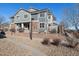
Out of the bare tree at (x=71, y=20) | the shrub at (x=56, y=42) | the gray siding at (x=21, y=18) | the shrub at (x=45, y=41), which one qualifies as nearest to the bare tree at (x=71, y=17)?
the bare tree at (x=71, y=20)

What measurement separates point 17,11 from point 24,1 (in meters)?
0.28

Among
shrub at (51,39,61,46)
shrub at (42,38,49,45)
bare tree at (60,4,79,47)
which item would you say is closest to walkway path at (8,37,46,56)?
shrub at (42,38,49,45)

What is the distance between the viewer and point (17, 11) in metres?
4.47

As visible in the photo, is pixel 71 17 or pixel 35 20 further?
pixel 35 20

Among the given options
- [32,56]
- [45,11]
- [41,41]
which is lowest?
[32,56]

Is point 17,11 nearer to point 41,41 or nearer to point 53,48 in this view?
point 41,41

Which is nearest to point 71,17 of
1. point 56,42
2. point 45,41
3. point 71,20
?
point 71,20

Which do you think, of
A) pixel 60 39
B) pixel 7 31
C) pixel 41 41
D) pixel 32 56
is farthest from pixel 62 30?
pixel 7 31

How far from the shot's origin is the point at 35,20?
4.59 meters

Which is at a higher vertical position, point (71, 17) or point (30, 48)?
point (71, 17)

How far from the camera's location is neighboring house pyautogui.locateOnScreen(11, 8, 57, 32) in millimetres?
4484

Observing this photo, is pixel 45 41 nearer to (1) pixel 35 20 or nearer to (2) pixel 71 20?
(1) pixel 35 20

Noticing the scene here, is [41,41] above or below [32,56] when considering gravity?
above

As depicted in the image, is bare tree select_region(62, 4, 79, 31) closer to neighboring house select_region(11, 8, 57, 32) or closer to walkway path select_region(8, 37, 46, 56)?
neighboring house select_region(11, 8, 57, 32)
